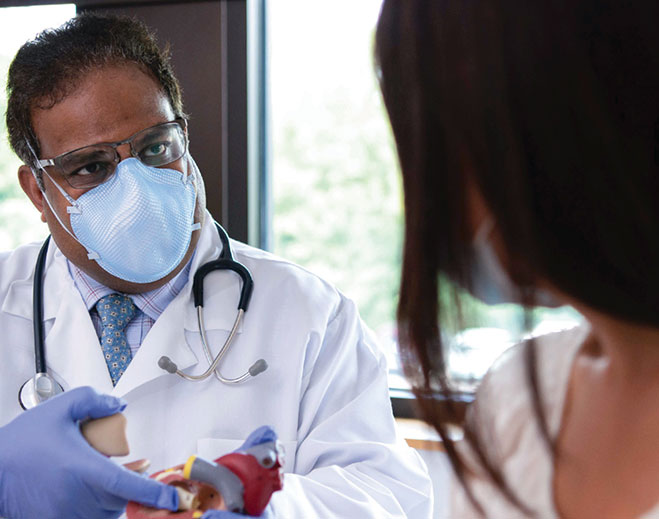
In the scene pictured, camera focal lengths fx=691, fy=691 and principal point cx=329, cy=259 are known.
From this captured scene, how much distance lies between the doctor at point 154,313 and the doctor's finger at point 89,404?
26cm

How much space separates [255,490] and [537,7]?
61 cm

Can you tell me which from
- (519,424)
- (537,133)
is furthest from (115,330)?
(537,133)

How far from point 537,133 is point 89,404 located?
2.34 ft

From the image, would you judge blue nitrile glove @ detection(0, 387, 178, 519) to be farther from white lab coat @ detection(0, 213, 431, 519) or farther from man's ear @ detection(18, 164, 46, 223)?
man's ear @ detection(18, 164, 46, 223)

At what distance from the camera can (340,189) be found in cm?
188

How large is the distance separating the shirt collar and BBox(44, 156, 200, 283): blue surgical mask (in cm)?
11

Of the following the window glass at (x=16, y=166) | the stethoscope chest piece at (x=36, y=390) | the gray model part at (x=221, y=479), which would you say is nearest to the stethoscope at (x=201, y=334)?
the stethoscope chest piece at (x=36, y=390)

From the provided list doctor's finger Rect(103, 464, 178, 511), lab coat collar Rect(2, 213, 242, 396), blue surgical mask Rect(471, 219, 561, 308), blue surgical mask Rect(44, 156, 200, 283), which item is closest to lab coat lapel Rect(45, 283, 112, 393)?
lab coat collar Rect(2, 213, 242, 396)

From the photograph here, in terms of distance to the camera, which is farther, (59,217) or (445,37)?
(59,217)

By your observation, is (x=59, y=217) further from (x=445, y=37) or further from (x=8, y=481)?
(x=445, y=37)

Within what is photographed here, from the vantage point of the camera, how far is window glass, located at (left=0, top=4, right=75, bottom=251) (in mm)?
1909

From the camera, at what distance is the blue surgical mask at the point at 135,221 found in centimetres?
119

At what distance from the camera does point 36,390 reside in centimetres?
116

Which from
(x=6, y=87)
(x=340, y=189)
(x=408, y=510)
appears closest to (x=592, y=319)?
(x=408, y=510)
